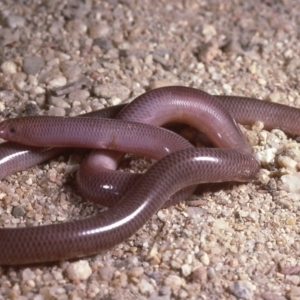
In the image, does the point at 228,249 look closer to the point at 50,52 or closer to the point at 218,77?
the point at 218,77

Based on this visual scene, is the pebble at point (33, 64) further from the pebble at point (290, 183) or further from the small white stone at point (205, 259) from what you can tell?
the small white stone at point (205, 259)

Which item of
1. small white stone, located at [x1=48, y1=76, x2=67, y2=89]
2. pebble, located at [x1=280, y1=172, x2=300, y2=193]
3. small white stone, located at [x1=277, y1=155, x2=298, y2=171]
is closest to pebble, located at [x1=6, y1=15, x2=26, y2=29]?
small white stone, located at [x1=48, y1=76, x2=67, y2=89]

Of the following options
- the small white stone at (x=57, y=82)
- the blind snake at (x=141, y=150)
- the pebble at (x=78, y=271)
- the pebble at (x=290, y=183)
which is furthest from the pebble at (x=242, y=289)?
the small white stone at (x=57, y=82)

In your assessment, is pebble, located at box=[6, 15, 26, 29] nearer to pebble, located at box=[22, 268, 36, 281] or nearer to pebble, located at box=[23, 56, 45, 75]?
pebble, located at box=[23, 56, 45, 75]

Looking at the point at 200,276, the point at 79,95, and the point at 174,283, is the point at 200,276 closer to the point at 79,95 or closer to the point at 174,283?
the point at 174,283

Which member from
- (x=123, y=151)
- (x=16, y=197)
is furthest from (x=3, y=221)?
(x=123, y=151)
